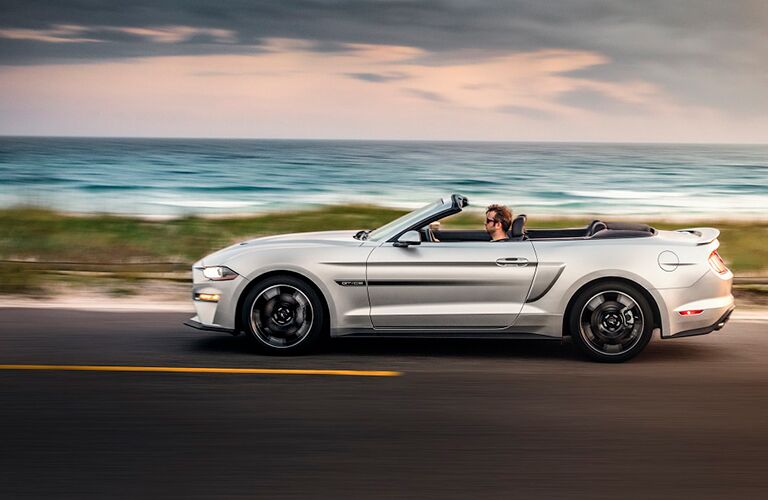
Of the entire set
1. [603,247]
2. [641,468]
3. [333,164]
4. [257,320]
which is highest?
[333,164]

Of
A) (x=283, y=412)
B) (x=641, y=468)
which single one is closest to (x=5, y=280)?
(x=283, y=412)

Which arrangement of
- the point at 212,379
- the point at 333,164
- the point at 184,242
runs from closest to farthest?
the point at 212,379 → the point at 184,242 → the point at 333,164

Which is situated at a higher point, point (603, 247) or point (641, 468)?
point (603, 247)

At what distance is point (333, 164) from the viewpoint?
80000 millimetres

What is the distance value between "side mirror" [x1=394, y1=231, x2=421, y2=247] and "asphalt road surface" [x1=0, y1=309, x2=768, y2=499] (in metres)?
0.93

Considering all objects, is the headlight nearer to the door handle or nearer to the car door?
the car door

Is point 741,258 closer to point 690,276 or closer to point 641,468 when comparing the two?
point 690,276

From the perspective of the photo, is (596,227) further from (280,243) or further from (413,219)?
(280,243)

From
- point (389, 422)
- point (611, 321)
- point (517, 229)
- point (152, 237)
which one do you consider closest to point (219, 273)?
point (517, 229)

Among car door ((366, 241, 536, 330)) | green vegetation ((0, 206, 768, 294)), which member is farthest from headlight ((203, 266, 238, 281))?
green vegetation ((0, 206, 768, 294))

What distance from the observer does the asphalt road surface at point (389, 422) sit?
4.90 metres

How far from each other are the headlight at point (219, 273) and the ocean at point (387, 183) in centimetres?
1643

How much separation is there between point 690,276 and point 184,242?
39.5 ft

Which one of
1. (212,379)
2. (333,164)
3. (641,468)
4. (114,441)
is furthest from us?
(333,164)
